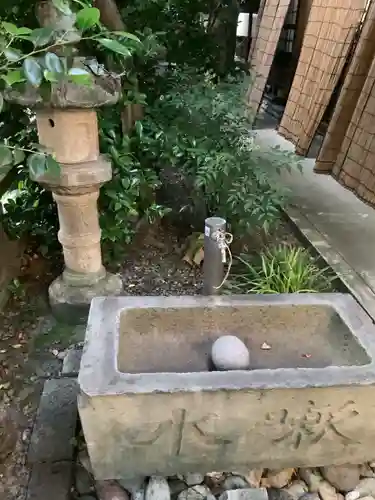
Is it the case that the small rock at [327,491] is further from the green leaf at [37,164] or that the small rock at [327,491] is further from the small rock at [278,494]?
the green leaf at [37,164]

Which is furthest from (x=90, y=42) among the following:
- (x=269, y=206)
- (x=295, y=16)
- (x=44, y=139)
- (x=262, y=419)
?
(x=295, y=16)

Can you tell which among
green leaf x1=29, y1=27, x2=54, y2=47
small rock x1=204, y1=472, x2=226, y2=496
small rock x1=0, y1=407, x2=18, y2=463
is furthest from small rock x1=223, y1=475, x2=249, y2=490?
green leaf x1=29, y1=27, x2=54, y2=47

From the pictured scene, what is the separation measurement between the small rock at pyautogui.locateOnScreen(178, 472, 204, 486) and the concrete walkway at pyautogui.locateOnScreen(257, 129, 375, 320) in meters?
1.34

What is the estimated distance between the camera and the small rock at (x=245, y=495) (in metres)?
Result: 1.58

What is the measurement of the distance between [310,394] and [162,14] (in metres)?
2.98

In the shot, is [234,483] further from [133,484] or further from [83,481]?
[83,481]

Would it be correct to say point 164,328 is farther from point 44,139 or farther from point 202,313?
point 44,139

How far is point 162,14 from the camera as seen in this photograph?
3551 mm

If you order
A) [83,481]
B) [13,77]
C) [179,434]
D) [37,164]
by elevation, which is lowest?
[83,481]

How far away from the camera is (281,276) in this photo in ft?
9.11

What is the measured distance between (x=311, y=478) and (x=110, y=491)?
0.69 meters

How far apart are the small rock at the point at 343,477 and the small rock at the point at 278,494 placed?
6.4 inches

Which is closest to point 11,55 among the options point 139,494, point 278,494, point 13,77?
point 13,77

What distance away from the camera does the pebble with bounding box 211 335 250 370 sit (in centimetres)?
171
